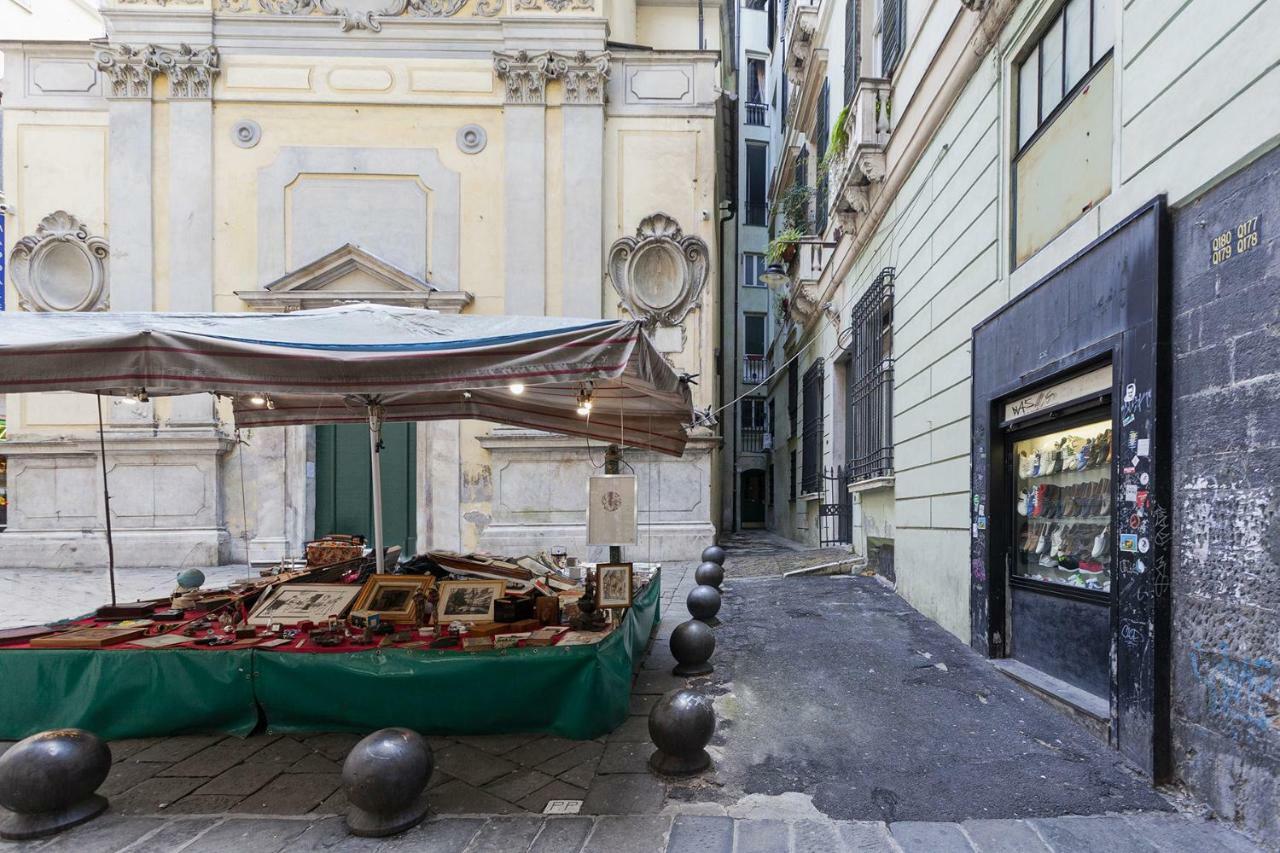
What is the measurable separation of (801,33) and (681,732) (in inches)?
604

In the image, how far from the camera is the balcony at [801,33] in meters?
14.5

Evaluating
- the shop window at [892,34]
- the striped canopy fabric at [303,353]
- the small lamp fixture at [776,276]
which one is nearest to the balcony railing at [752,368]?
the small lamp fixture at [776,276]

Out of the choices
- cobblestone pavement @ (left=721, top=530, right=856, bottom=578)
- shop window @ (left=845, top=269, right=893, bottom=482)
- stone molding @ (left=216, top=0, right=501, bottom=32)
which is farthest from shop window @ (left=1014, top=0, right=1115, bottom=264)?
stone molding @ (left=216, top=0, right=501, bottom=32)

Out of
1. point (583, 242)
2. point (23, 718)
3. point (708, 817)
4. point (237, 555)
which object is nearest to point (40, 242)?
point (237, 555)

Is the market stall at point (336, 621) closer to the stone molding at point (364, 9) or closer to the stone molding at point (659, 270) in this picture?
the stone molding at point (659, 270)

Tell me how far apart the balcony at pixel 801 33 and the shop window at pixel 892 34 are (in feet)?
17.0

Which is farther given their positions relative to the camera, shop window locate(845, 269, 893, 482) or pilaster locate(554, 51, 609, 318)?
pilaster locate(554, 51, 609, 318)

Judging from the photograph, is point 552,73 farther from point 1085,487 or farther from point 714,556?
point 1085,487

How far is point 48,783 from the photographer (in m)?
3.21

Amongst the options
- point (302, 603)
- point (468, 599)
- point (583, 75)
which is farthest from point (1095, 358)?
point (583, 75)

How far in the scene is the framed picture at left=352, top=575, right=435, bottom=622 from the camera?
478cm

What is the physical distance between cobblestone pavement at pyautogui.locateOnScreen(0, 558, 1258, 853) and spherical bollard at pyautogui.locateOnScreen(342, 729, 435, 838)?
0.07 metres

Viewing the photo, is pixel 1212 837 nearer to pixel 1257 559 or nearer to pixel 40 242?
pixel 1257 559

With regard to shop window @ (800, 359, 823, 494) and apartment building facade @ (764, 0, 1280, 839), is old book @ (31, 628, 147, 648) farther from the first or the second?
shop window @ (800, 359, 823, 494)
